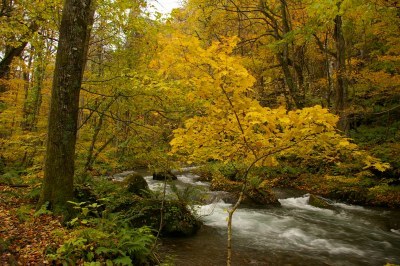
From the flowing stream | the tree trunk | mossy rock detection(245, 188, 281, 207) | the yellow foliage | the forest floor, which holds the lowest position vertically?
the flowing stream

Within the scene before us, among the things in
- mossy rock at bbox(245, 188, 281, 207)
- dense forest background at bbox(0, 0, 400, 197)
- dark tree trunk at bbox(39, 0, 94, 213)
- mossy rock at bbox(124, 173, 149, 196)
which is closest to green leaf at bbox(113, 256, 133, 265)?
dark tree trunk at bbox(39, 0, 94, 213)

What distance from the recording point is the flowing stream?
282 inches

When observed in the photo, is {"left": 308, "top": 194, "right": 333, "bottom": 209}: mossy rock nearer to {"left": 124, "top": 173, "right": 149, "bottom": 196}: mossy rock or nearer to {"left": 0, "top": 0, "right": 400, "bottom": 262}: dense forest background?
{"left": 0, "top": 0, "right": 400, "bottom": 262}: dense forest background

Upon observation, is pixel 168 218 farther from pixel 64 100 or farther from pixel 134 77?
pixel 64 100

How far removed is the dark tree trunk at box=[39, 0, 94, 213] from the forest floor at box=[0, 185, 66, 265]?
1.35 ft

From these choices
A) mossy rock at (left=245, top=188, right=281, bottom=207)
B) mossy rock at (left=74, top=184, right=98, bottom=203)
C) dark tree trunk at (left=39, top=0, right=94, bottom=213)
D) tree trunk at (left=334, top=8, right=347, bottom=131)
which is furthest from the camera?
tree trunk at (left=334, top=8, right=347, bottom=131)

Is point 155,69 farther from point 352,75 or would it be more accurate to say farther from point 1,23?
point 352,75

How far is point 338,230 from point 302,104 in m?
7.79

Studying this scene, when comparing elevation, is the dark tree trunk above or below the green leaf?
above

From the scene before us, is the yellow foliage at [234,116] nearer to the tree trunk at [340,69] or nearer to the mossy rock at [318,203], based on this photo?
the mossy rock at [318,203]

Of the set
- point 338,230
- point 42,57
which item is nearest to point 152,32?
point 42,57

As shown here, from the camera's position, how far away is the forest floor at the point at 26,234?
429 centimetres

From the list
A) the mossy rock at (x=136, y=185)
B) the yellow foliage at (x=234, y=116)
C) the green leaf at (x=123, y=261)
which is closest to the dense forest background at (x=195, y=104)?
the yellow foliage at (x=234, y=116)

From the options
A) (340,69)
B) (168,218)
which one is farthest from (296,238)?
(340,69)
